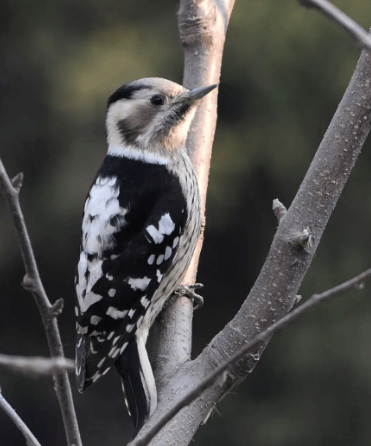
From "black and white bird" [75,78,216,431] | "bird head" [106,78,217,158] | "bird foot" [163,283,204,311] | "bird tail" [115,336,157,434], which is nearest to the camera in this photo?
"bird tail" [115,336,157,434]

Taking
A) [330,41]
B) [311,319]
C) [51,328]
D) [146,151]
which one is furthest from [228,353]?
[330,41]

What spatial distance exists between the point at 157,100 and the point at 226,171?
9.57ft

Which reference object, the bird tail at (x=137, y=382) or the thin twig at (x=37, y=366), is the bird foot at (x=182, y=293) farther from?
the thin twig at (x=37, y=366)

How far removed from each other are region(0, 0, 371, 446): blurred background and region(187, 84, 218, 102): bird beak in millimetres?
2895

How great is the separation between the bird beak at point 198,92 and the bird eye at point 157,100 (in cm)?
13

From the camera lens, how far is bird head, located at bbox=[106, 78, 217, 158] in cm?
247

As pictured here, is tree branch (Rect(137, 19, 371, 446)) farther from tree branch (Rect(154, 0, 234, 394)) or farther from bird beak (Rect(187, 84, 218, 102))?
bird beak (Rect(187, 84, 218, 102))

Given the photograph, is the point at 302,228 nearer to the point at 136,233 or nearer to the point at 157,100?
the point at 136,233

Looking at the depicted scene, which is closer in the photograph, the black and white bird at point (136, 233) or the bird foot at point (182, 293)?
the black and white bird at point (136, 233)

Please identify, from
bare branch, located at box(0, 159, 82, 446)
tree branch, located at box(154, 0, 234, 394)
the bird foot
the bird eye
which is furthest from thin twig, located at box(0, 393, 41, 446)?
the bird eye

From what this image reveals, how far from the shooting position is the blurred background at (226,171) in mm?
5254

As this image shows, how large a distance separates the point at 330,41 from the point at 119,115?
3.13 m

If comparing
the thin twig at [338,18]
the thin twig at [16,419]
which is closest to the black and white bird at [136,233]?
the thin twig at [16,419]

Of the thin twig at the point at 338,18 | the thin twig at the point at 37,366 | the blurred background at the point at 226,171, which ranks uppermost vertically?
the thin twig at the point at 338,18
